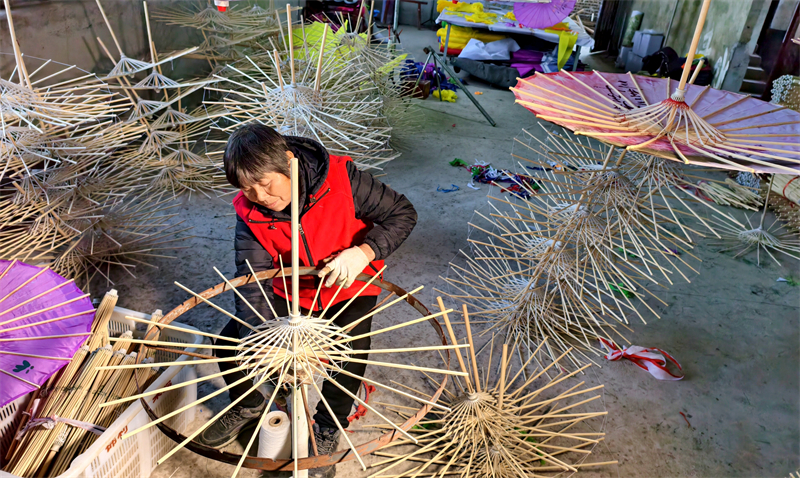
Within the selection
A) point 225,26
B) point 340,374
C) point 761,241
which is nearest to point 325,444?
point 340,374

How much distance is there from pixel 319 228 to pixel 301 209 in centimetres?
10

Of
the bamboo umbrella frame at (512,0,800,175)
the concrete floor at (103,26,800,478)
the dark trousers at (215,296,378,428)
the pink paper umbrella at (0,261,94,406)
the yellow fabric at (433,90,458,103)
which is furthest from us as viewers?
the yellow fabric at (433,90,458,103)

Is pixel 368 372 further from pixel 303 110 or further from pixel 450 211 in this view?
pixel 450 211

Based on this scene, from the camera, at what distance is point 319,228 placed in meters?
1.43

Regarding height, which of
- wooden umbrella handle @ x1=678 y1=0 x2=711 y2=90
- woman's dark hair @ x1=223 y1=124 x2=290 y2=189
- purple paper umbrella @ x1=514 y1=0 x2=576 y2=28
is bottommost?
woman's dark hair @ x1=223 y1=124 x2=290 y2=189

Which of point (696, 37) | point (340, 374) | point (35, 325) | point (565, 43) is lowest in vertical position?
point (340, 374)

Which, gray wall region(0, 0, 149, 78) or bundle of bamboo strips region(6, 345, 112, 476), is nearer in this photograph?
bundle of bamboo strips region(6, 345, 112, 476)

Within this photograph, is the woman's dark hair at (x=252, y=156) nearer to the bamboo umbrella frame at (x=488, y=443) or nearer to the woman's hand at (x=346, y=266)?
the woman's hand at (x=346, y=266)

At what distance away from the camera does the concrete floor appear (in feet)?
5.54

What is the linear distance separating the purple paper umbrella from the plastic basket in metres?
4.18

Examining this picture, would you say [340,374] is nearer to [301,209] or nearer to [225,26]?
[301,209]

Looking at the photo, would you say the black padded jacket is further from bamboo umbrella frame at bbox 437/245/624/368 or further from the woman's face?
bamboo umbrella frame at bbox 437/245/624/368

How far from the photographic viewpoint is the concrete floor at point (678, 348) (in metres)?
1.69

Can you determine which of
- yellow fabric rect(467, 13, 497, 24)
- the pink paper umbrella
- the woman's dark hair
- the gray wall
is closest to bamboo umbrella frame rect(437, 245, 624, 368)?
the woman's dark hair
